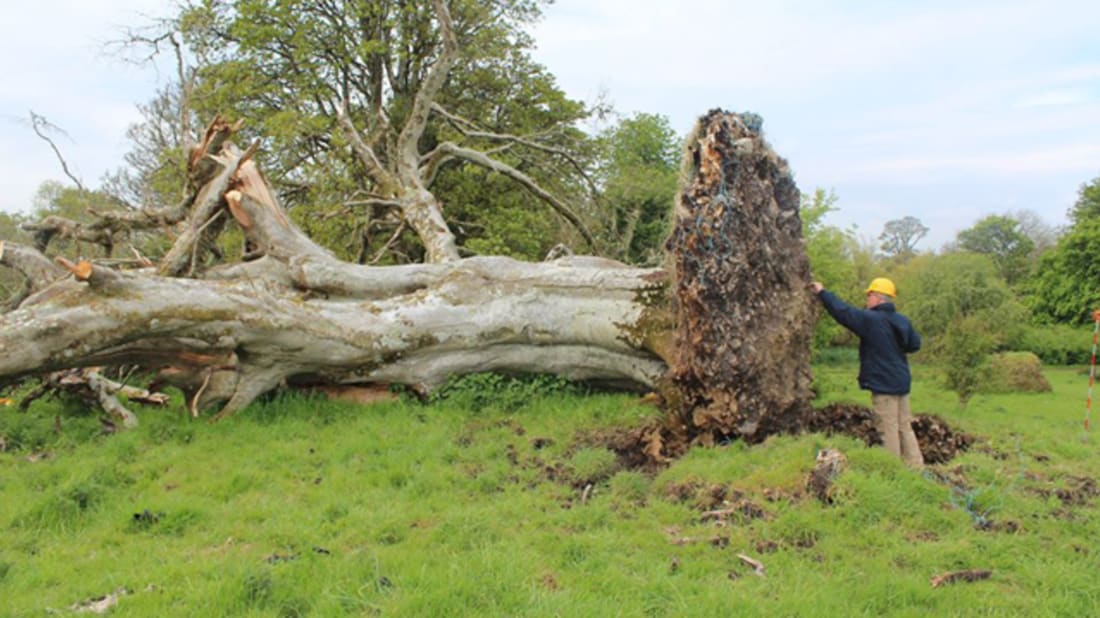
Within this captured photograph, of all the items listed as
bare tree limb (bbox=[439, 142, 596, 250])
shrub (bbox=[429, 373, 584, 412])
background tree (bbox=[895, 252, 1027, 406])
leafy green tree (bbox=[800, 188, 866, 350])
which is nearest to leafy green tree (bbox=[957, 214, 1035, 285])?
background tree (bbox=[895, 252, 1027, 406])

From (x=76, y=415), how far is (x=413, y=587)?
19.2ft

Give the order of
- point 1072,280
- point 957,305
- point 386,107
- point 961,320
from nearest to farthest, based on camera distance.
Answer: point 961,320 → point 957,305 → point 386,107 → point 1072,280

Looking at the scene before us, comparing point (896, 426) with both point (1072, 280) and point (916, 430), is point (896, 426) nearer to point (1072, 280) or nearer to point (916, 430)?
point (916, 430)

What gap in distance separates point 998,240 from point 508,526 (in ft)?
175

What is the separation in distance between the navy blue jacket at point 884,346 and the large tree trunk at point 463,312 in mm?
623

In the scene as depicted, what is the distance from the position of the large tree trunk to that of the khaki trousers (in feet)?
2.55

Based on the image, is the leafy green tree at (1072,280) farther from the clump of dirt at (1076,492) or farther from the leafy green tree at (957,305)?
the clump of dirt at (1076,492)

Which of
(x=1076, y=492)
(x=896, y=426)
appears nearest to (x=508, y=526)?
(x=896, y=426)

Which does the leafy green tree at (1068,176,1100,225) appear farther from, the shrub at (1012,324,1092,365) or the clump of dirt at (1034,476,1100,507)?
the clump of dirt at (1034,476,1100,507)

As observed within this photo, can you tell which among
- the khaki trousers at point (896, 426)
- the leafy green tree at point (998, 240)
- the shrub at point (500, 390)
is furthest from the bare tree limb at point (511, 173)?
the leafy green tree at point (998, 240)

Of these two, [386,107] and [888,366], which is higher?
[386,107]

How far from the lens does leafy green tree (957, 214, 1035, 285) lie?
47469 mm

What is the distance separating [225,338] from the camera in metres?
7.40

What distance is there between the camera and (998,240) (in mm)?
49062
